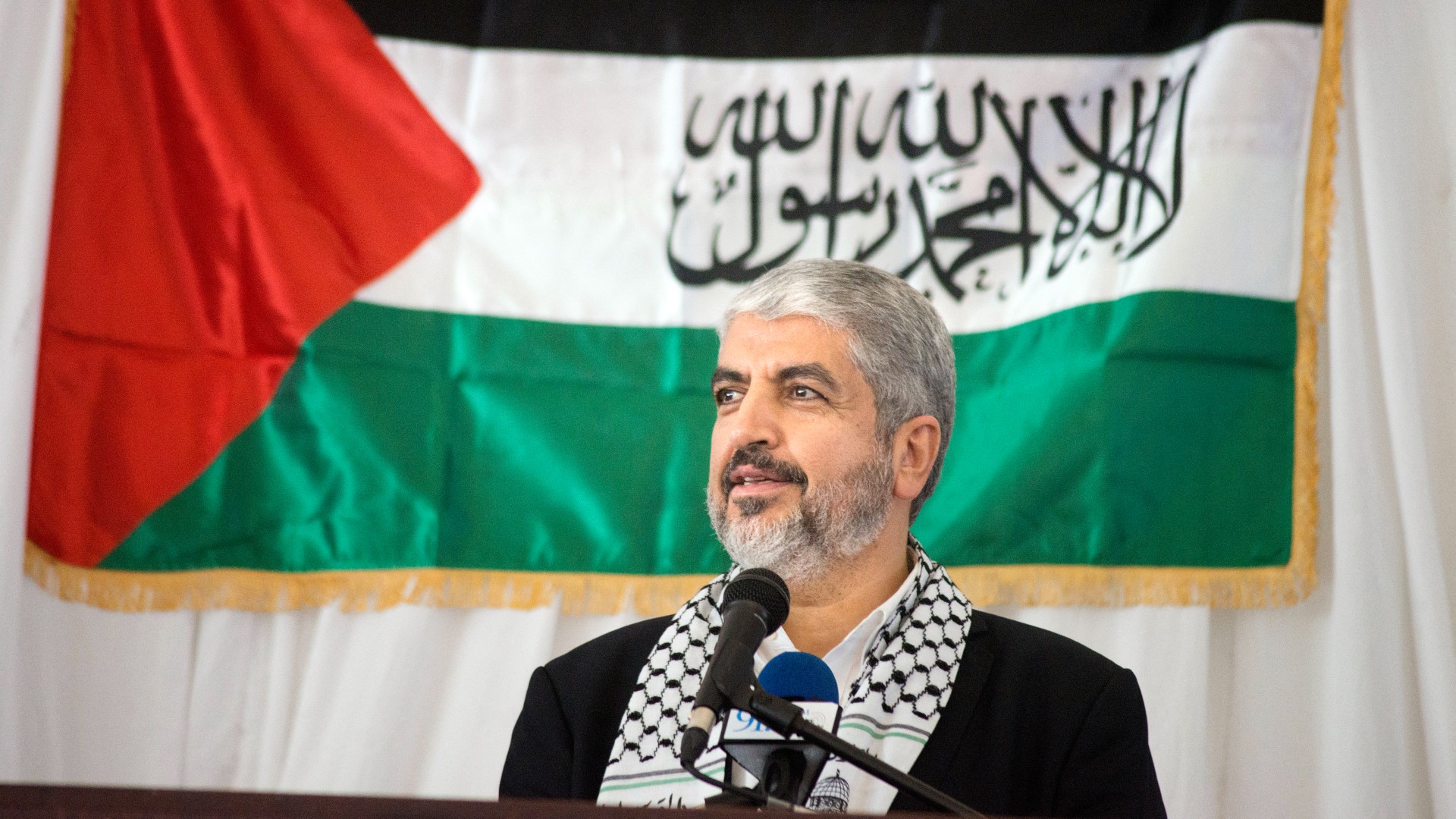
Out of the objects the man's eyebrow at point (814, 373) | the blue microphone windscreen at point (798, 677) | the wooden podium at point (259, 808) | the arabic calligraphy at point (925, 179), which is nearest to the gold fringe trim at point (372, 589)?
the arabic calligraphy at point (925, 179)

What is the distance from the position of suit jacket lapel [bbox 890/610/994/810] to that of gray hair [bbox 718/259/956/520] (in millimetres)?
333

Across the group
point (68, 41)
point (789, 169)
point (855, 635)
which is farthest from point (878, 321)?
point (68, 41)

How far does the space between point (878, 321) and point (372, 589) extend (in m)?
1.42

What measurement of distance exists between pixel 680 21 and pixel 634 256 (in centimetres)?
59

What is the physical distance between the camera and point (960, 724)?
183 cm

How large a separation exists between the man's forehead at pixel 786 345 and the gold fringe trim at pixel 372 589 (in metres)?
0.94

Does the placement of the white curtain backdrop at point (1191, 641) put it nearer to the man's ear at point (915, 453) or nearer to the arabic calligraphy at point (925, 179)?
the arabic calligraphy at point (925, 179)

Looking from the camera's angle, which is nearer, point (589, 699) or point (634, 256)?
point (589, 699)

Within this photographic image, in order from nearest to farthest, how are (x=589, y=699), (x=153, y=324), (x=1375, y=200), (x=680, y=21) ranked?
1. (x=589, y=699)
2. (x=1375, y=200)
3. (x=153, y=324)
4. (x=680, y=21)

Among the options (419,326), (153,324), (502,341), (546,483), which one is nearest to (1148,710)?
(546,483)

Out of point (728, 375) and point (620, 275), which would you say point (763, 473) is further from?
point (620, 275)

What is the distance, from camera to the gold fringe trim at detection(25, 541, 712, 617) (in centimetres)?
276

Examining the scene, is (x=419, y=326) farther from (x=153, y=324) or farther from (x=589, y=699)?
(x=589, y=699)

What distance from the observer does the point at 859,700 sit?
183 centimetres
